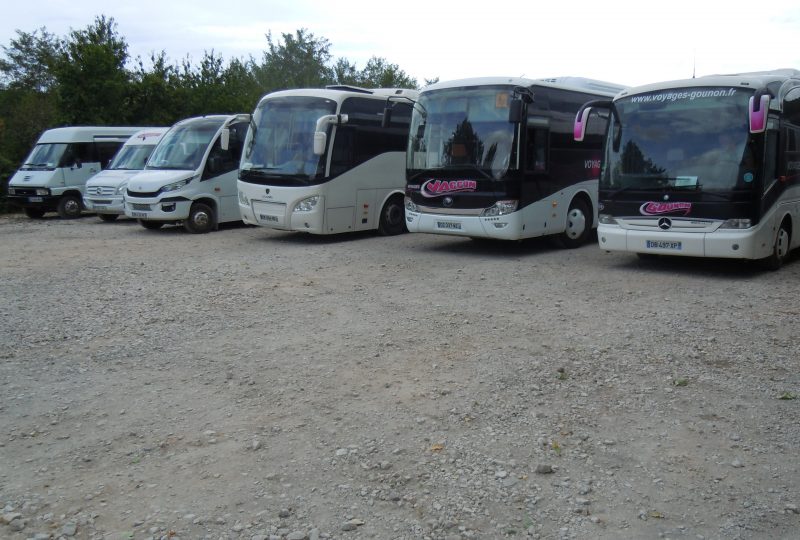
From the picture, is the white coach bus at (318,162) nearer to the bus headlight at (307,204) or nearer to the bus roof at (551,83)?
the bus headlight at (307,204)

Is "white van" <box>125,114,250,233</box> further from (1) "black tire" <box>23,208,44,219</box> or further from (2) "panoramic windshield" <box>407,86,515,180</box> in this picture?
(1) "black tire" <box>23,208,44,219</box>

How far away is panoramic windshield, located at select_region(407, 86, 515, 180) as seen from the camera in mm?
13414

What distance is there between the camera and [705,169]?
11562 millimetres

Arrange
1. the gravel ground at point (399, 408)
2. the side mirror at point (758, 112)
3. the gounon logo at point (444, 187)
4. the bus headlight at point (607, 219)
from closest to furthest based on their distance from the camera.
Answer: the gravel ground at point (399, 408) → the side mirror at point (758, 112) → the bus headlight at point (607, 219) → the gounon logo at point (444, 187)

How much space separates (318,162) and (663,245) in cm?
682

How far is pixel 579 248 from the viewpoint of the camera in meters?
15.5

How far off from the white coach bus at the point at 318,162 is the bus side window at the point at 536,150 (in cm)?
400

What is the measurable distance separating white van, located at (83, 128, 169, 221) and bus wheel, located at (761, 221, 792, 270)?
14.6 m

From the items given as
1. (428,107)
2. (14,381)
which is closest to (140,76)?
(428,107)

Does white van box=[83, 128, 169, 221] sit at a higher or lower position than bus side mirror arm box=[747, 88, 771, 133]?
lower

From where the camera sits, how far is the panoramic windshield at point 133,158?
70.2ft

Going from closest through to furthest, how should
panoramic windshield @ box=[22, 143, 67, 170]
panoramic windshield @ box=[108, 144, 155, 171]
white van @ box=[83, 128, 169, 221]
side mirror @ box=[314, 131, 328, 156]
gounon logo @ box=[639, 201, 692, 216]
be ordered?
1. gounon logo @ box=[639, 201, 692, 216]
2. side mirror @ box=[314, 131, 328, 156]
3. white van @ box=[83, 128, 169, 221]
4. panoramic windshield @ box=[108, 144, 155, 171]
5. panoramic windshield @ box=[22, 143, 67, 170]

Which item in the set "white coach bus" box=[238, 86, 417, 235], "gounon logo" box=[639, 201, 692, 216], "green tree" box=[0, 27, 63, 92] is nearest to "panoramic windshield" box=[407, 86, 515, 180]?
"white coach bus" box=[238, 86, 417, 235]

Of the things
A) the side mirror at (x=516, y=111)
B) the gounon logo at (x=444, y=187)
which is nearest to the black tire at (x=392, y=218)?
the gounon logo at (x=444, y=187)
